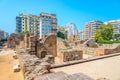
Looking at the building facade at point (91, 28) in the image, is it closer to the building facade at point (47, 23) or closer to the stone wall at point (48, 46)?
the building facade at point (47, 23)

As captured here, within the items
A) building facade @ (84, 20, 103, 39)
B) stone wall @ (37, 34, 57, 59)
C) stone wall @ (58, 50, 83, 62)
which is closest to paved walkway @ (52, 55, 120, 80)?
stone wall @ (58, 50, 83, 62)

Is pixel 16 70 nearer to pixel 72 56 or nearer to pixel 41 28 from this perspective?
pixel 72 56

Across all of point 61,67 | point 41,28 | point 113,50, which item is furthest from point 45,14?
point 61,67

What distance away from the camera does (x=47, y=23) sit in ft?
224

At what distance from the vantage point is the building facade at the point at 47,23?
2630 inches

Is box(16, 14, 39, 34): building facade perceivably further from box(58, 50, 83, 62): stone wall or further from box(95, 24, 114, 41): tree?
box(58, 50, 83, 62): stone wall

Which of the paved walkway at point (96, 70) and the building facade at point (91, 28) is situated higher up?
the building facade at point (91, 28)

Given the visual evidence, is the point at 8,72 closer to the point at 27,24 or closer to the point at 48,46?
the point at 48,46

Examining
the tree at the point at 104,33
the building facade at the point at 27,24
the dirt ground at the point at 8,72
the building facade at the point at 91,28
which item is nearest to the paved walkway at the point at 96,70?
the dirt ground at the point at 8,72

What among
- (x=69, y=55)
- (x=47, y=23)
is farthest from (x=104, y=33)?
(x=47, y=23)

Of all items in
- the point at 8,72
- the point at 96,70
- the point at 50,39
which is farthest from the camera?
the point at 50,39

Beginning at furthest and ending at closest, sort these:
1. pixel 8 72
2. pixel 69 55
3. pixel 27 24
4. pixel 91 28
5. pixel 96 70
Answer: pixel 91 28 < pixel 27 24 < pixel 69 55 < pixel 8 72 < pixel 96 70

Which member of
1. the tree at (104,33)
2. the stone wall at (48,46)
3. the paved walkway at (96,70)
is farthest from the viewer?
the tree at (104,33)

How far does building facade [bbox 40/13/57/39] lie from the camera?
6681cm
